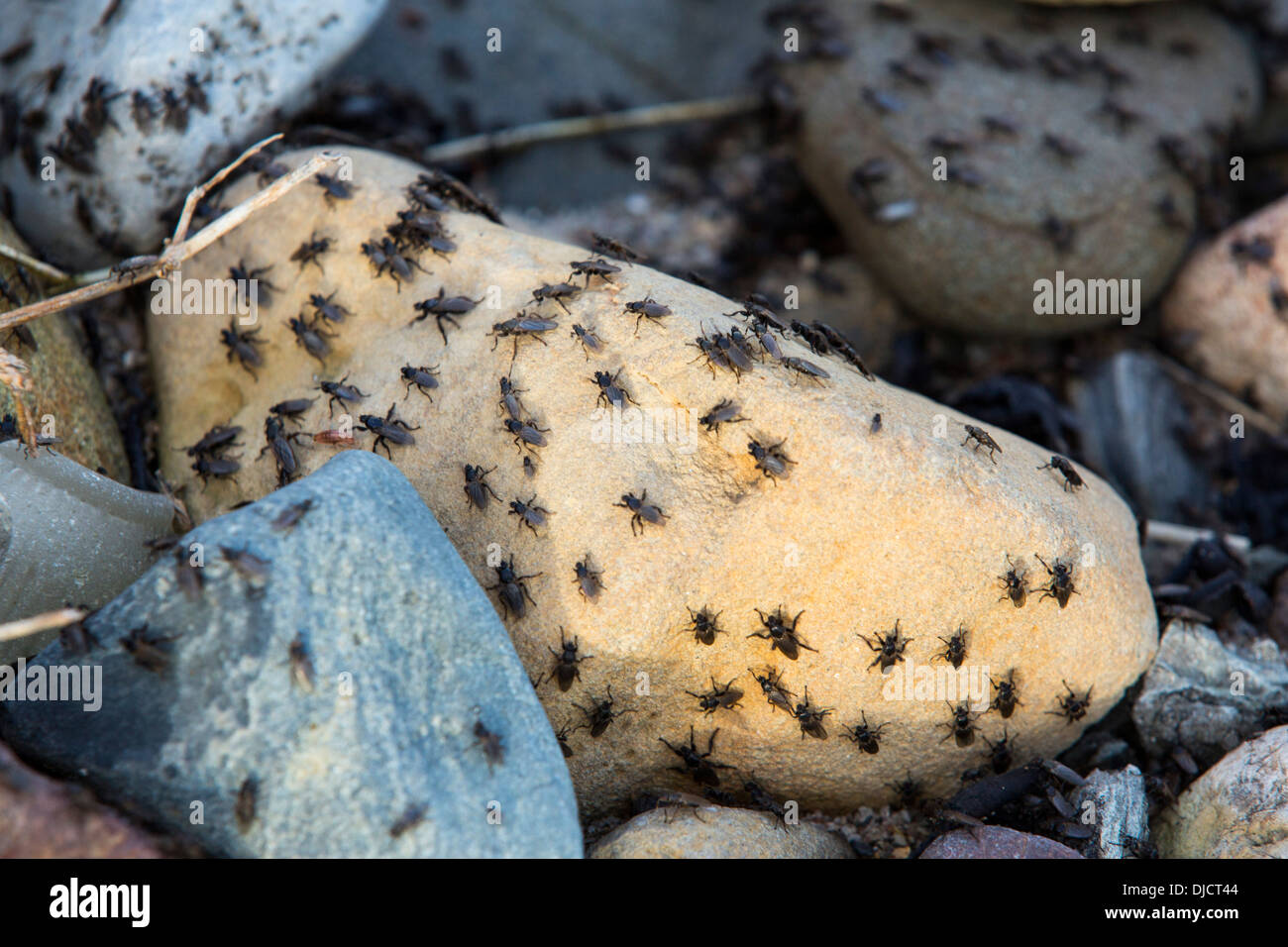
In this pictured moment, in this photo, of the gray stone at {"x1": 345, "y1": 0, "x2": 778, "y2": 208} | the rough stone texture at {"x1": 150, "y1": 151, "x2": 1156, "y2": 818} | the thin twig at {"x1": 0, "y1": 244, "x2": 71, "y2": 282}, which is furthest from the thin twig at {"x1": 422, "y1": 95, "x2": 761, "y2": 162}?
the rough stone texture at {"x1": 150, "y1": 151, "x2": 1156, "y2": 818}

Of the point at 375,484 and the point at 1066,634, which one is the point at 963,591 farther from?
the point at 375,484

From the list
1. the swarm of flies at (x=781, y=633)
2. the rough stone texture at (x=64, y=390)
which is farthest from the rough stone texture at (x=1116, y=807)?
the rough stone texture at (x=64, y=390)

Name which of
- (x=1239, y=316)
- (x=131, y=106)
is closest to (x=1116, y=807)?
(x=1239, y=316)

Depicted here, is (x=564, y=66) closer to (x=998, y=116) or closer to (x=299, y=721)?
(x=998, y=116)

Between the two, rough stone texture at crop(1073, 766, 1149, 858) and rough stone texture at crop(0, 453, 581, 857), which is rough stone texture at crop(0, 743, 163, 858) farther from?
rough stone texture at crop(1073, 766, 1149, 858)
